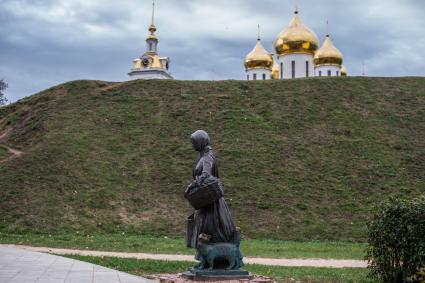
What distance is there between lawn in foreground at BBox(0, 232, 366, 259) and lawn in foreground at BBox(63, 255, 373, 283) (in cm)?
269

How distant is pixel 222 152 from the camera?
2428 cm

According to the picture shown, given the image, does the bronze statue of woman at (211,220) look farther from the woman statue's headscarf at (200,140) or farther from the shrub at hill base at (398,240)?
the shrub at hill base at (398,240)

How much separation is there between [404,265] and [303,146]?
17.0 meters

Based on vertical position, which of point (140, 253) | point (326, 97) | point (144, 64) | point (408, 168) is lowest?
point (140, 253)

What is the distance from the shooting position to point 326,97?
3053cm

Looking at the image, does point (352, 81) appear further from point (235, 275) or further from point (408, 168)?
point (235, 275)

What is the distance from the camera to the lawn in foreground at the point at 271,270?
31.5 feet

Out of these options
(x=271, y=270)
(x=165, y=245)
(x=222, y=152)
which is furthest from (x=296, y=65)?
(x=271, y=270)

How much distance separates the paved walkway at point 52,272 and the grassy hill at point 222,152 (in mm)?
7419

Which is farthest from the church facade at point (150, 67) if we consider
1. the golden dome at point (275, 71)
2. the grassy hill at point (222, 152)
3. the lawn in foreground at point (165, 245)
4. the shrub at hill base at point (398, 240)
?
the shrub at hill base at point (398, 240)

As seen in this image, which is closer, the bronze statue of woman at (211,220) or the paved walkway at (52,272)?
the bronze statue of woman at (211,220)

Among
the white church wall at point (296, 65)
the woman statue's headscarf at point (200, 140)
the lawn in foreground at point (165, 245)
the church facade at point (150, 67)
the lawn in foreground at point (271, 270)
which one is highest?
the church facade at point (150, 67)

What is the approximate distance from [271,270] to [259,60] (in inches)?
1529

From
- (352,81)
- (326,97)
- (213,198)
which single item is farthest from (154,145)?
(213,198)
